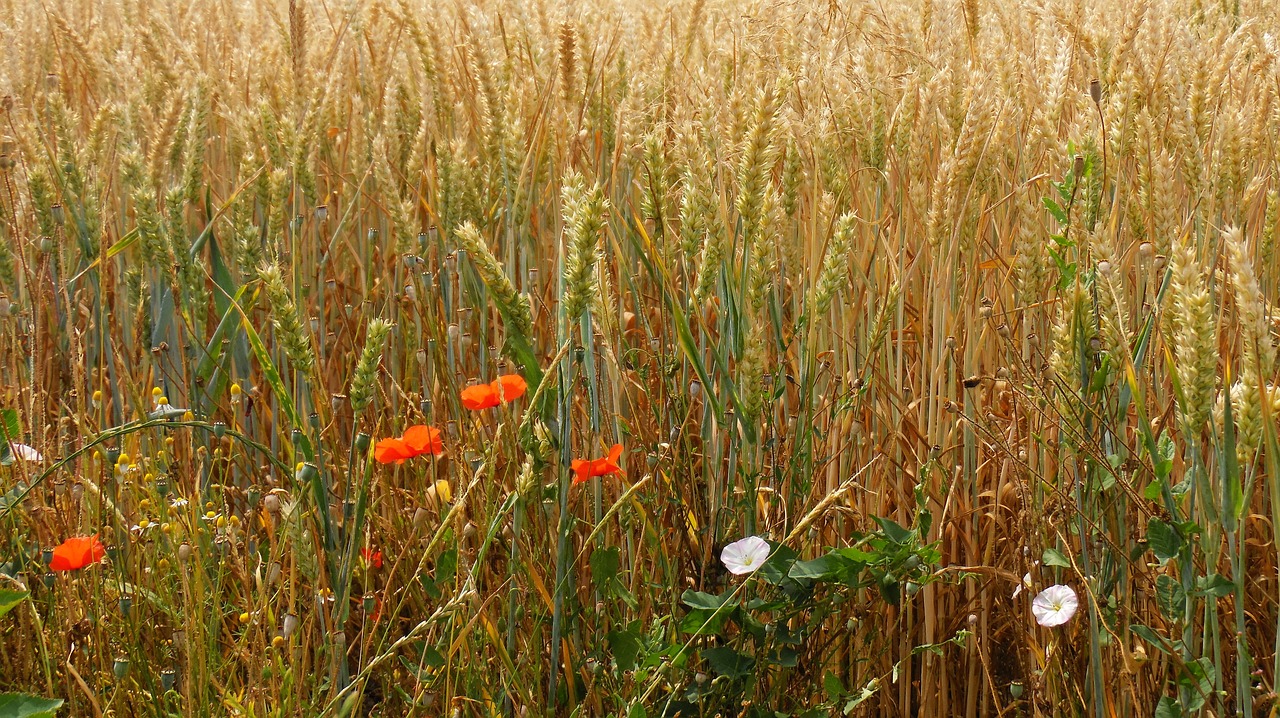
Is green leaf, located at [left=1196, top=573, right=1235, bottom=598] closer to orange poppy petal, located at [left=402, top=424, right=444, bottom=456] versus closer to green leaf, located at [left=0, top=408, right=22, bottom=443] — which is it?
orange poppy petal, located at [left=402, top=424, right=444, bottom=456]

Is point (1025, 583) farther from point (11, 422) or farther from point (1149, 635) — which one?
point (11, 422)

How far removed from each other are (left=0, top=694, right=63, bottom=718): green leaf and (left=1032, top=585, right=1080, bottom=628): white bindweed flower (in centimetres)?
85

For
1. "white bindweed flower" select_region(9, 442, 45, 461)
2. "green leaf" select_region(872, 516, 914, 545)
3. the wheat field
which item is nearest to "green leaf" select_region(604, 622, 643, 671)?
the wheat field

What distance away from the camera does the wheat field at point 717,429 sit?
959mm

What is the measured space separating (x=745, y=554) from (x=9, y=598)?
65cm

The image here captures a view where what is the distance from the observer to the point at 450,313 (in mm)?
1559

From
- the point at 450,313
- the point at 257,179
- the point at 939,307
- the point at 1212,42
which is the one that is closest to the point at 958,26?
the point at 1212,42

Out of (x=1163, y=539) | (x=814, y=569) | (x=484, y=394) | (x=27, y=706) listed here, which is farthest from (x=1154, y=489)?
(x=27, y=706)

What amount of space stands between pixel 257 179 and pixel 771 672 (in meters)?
0.95

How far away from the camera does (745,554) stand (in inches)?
39.4

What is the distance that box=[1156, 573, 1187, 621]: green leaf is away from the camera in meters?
0.90

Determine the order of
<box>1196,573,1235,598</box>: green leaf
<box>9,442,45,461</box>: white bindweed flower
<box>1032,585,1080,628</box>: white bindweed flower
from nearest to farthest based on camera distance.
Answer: <box>1196,573,1235,598</box>: green leaf, <box>1032,585,1080,628</box>: white bindweed flower, <box>9,442,45,461</box>: white bindweed flower

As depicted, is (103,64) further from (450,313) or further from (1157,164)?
(1157,164)

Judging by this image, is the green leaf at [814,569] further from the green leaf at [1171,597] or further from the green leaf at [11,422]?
the green leaf at [11,422]
